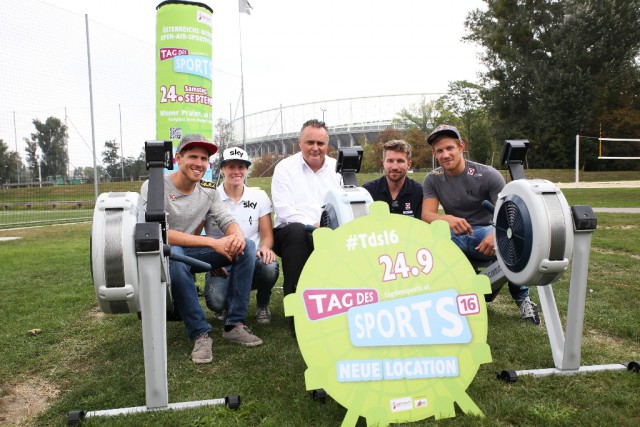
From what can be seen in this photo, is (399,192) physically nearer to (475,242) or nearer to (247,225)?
(475,242)

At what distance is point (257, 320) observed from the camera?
3555mm

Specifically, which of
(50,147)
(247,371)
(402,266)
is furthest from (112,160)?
(402,266)

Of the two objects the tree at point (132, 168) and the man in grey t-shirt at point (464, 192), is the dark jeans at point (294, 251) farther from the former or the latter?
the tree at point (132, 168)

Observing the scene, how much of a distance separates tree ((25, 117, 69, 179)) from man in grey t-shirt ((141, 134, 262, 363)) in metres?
9.89

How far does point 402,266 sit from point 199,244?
1.19 metres

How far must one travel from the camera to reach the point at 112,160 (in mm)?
12266

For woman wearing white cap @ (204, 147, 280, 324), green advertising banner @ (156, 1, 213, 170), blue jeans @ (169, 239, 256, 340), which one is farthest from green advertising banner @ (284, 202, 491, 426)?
green advertising banner @ (156, 1, 213, 170)

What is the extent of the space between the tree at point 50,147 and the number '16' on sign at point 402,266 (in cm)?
1124

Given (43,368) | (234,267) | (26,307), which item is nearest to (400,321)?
(234,267)

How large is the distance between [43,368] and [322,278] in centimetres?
184

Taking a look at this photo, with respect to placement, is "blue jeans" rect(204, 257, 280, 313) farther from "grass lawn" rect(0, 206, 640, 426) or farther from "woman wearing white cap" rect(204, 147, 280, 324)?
"grass lawn" rect(0, 206, 640, 426)

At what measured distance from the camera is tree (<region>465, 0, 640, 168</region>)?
25.2 metres

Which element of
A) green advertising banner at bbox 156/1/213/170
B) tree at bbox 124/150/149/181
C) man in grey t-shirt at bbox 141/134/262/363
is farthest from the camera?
tree at bbox 124/150/149/181

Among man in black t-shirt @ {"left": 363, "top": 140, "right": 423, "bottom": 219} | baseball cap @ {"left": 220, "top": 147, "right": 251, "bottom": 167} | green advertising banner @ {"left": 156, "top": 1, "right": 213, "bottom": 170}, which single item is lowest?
man in black t-shirt @ {"left": 363, "top": 140, "right": 423, "bottom": 219}
